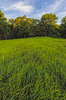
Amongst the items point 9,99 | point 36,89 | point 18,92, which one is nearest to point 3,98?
point 9,99

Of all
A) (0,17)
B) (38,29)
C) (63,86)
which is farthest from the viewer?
(38,29)

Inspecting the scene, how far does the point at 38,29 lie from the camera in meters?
22.3

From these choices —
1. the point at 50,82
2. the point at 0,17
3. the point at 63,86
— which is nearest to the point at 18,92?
the point at 50,82

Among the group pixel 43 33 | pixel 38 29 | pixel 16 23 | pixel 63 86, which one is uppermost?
pixel 16 23

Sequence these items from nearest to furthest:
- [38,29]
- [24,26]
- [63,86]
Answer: [63,86], [24,26], [38,29]

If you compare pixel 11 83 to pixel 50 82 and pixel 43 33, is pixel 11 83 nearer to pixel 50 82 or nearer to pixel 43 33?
pixel 50 82

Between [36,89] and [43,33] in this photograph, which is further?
[43,33]

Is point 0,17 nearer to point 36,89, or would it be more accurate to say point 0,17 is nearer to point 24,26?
point 24,26

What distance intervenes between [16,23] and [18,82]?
22694 mm

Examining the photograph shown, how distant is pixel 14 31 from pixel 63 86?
2454cm

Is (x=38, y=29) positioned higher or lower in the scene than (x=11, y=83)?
higher

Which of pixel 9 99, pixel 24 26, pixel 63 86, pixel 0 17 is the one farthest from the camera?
pixel 24 26

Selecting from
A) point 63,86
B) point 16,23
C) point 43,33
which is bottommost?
point 63,86

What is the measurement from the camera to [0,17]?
16578mm
